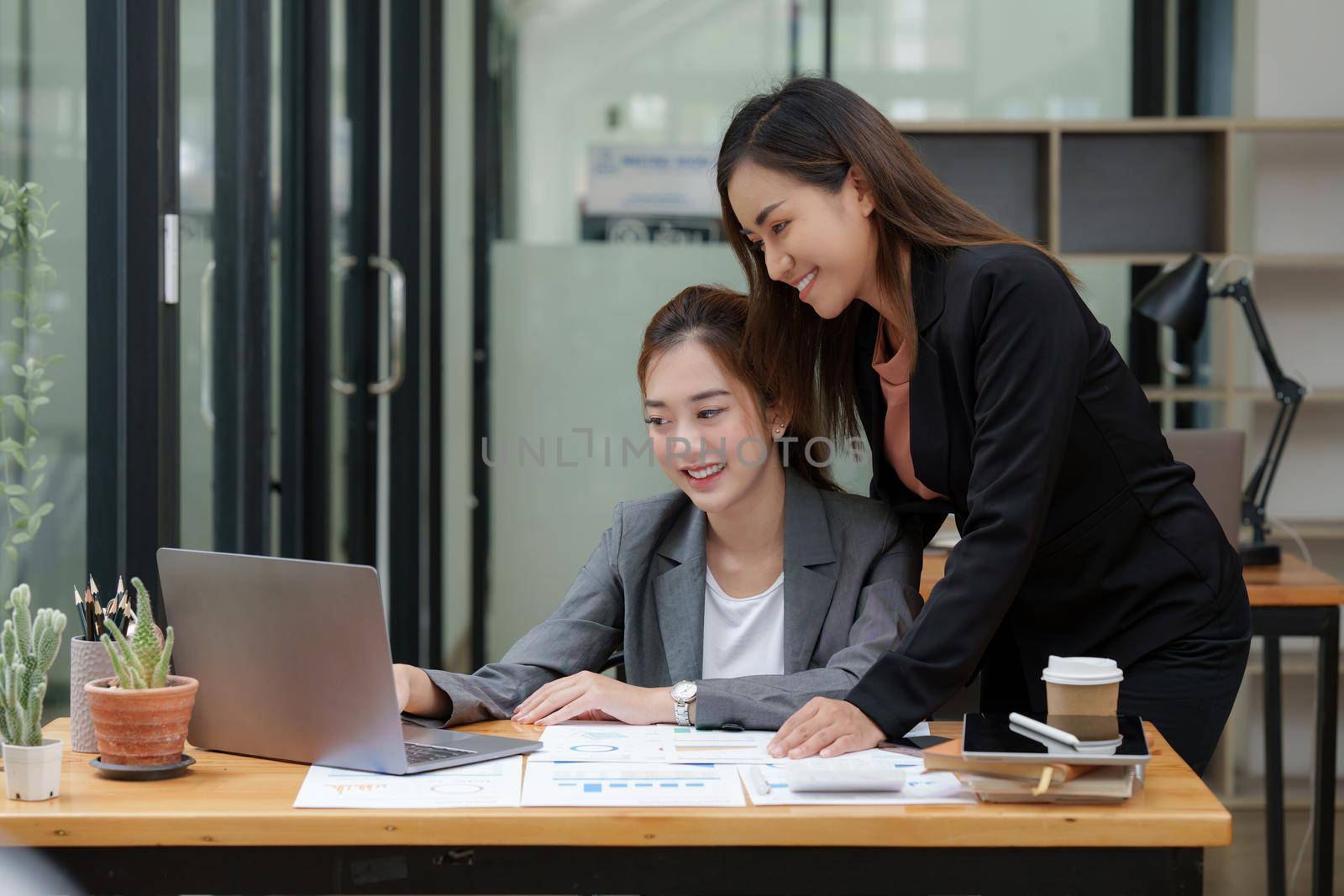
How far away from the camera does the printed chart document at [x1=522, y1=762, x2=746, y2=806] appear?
124 cm

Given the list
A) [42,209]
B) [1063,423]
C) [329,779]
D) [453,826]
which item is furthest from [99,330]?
[1063,423]

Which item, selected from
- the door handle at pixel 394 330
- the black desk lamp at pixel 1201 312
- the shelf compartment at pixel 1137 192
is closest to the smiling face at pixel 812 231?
the black desk lamp at pixel 1201 312

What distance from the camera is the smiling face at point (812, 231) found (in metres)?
1.59

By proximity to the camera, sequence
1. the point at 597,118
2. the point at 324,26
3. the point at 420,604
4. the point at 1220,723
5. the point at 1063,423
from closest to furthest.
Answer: the point at 1063,423, the point at 1220,723, the point at 324,26, the point at 420,604, the point at 597,118

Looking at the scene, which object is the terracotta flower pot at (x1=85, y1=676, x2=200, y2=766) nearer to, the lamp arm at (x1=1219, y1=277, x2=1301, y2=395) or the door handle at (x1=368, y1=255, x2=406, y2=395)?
the door handle at (x1=368, y1=255, x2=406, y2=395)

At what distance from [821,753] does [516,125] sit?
136 inches

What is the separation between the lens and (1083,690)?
127 cm

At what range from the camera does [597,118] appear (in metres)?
4.51

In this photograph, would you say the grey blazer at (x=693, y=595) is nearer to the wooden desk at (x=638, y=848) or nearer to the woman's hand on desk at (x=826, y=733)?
the woman's hand on desk at (x=826, y=733)

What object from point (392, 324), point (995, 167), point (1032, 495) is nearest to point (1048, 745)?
point (1032, 495)

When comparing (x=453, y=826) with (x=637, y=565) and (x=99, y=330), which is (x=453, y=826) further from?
(x=99, y=330)

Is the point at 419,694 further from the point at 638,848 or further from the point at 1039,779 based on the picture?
the point at 1039,779

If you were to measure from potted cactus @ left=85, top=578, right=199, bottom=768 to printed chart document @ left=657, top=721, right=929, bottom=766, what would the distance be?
46cm

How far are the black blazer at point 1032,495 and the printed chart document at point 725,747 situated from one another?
48 millimetres
